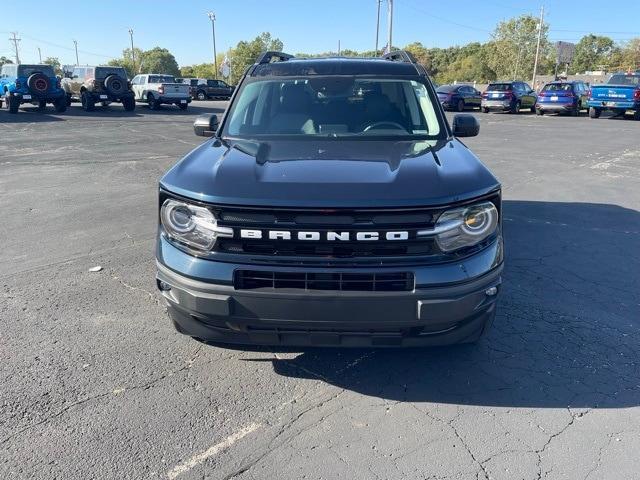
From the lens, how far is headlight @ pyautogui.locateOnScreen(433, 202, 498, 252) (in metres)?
2.63

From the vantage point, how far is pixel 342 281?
2562 mm

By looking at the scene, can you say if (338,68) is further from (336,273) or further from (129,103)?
(129,103)

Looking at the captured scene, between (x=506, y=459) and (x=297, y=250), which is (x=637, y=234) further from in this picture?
(x=297, y=250)

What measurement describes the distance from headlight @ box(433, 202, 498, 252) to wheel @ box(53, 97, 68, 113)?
24.8m

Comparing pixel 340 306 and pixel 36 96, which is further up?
pixel 36 96

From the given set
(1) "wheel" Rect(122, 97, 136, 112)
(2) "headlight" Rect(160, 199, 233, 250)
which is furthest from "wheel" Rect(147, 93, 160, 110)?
(2) "headlight" Rect(160, 199, 233, 250)

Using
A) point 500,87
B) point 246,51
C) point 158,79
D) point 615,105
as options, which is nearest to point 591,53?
point 246,51

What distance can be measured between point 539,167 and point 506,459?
9.33m

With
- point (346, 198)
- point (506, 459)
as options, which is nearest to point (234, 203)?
point (346, 198)

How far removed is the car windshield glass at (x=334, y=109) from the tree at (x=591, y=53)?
106 m

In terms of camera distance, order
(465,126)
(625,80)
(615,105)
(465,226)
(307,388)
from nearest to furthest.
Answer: (465,226)
(307,388)
(465,126)
(615,105)
(625,80)

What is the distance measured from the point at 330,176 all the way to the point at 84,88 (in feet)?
86.2

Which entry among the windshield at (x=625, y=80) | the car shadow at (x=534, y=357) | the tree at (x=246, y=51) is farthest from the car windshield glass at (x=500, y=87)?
the tree at (x=246, y=51)

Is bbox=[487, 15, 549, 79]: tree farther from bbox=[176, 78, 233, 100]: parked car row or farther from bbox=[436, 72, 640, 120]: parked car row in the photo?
bbox=[176, 78, 233, 100]: parked car row
